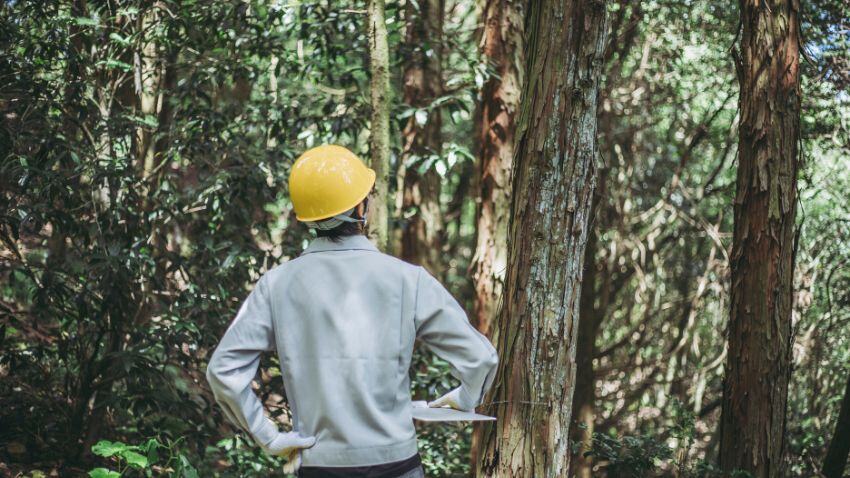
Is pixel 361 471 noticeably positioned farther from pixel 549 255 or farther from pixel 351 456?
pixel 549 255

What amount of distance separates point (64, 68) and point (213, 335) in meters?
1.94

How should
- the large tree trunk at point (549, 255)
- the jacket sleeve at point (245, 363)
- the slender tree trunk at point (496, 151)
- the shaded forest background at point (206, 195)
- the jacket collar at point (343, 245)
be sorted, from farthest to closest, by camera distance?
1. the slender tree trunk at point (496, 151)
2. the shaded forest background at point (206, 195)
3. the large tree trunk at point (549, 255)
4. the jacket collar at point (343, 245)
5. the jacket sleeve at point (245, 363)

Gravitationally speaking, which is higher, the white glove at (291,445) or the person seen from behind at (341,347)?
the person seen from behind at (341,347)

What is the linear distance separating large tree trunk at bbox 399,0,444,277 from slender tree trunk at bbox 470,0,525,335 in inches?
19.6

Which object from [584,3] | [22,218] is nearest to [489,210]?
[584,3]

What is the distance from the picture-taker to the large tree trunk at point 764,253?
4.92 m

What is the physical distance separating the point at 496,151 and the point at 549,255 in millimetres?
2981

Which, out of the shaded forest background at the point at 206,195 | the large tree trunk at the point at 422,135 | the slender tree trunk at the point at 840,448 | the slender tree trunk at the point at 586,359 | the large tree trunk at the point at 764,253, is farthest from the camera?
the slender tree trunk at the point at 586,359

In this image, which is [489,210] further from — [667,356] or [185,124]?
[667,356]

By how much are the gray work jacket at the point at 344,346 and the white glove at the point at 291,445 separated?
21 millimetres

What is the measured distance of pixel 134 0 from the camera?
504 cm

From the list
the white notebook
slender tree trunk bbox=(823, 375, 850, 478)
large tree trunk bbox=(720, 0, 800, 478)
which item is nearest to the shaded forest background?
Answer: large tree trunk bbox=(720, 0, 800, 478)

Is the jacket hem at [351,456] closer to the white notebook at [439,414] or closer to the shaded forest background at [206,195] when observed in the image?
the white notebook at [439,414]

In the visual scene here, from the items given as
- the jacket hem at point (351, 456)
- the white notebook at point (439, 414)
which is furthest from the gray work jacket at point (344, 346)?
the white notebook at point (439, 414)
